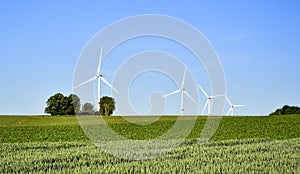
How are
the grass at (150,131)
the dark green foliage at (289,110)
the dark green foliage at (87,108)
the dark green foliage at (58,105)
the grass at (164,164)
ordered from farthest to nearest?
the dark green foliage at (289,110) → the dark green foliage at (58,105) → the grass at (150,131) → the dark green foliage at (87,108) → the grass at (164,164)

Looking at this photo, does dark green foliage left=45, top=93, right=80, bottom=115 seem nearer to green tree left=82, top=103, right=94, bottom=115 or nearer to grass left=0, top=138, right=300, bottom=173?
green tree left=82, top=103, right=94, bottom=115

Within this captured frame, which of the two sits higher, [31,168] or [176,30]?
[176,30]

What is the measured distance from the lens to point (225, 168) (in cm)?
1427

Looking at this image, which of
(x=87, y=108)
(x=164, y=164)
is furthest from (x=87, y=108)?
(x=164, y=164)

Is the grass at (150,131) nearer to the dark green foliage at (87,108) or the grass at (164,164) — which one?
the dark green foliage at (87,108)

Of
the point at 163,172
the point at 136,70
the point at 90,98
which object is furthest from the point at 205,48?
the point at 163,172

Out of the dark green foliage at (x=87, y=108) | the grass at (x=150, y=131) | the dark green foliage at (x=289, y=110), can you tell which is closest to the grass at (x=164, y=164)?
the dark green foliage at (x=87, y=108)

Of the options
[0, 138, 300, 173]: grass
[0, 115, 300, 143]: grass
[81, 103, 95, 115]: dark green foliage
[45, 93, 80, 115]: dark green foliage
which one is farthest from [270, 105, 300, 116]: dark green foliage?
[0, 138, 300, 173]: grass

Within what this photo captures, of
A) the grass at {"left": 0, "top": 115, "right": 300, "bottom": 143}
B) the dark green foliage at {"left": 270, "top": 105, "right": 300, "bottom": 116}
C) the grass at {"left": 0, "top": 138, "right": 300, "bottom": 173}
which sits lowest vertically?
the grass at {"left": 0, "top": 138, "right": 300, "bottom": 173}

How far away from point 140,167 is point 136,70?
5753 millimetres

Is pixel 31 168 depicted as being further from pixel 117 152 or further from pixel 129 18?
pixel 129 18

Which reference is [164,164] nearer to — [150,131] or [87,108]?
[87,108]

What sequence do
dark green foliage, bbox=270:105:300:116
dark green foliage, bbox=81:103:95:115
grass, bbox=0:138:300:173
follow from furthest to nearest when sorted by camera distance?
1. dark green foliage, bbox=270:105:300:116
2. dark green foliage, bbox=81:103:95:115
3. grass, bbox=0:138:300:173

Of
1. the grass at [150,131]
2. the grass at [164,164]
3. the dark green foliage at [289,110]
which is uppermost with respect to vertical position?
the dark green foliage at [289,110]
